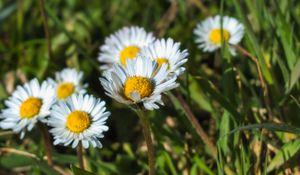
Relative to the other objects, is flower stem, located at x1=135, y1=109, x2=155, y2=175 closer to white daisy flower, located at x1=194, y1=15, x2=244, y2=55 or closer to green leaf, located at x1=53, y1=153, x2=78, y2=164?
green leaf, located at x1=53, y1=153, x2=78, y2=164

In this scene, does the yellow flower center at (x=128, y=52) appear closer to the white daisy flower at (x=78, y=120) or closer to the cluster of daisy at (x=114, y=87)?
the cluster of daisy at (x=114, y=87)

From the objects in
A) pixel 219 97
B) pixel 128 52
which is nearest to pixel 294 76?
pixel 219 97

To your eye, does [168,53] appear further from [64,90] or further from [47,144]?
[64,90]

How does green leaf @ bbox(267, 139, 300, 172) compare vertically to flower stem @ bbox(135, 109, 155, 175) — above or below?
below

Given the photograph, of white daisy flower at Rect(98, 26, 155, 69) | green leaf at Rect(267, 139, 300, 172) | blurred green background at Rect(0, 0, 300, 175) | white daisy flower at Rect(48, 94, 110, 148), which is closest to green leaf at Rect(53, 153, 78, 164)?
blurred green background at Rect(0, 0, 300, 175)

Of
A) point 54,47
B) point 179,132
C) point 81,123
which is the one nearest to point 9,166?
point 81,123
